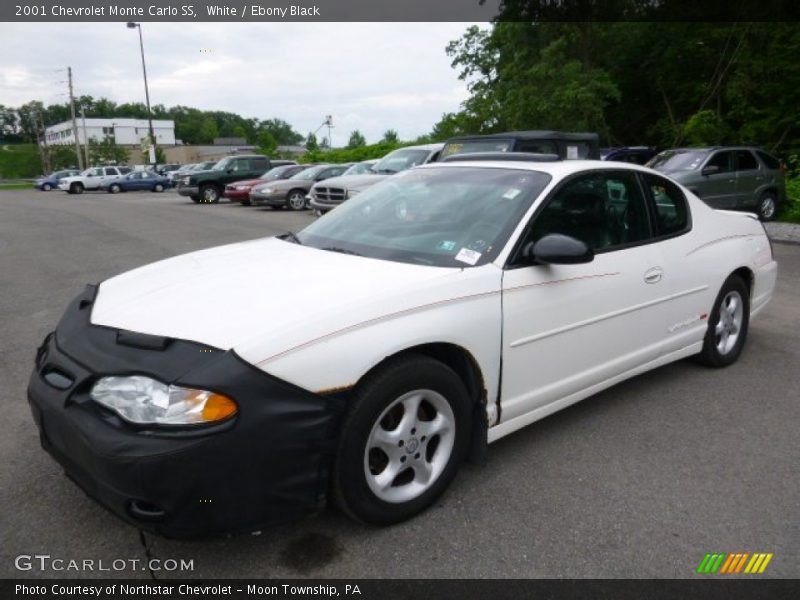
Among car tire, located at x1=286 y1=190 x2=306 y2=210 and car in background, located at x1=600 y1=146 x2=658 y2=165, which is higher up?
car in background, located at x1=600 y1=146 x2=658 y2=165

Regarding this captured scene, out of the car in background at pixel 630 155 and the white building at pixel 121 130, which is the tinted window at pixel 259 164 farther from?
the white building at pixel 121 130

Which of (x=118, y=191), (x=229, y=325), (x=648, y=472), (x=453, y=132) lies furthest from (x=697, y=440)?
(x=118, y=191)

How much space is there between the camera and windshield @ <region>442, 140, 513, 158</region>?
33.6 ft

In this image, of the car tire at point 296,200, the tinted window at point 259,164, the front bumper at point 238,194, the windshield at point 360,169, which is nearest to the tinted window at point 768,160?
the windshield at point 360,169

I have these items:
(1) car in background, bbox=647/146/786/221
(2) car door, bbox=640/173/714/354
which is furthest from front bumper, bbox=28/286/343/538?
(1) car in background, bbox=647/146/786/221

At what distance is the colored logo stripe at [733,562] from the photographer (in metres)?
2.47

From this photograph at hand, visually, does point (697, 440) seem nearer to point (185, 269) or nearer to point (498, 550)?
point (498, 550)

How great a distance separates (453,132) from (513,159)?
26181 millimetres

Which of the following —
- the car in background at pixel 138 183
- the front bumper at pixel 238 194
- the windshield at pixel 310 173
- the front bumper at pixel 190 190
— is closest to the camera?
the windshield at pixel 310 173

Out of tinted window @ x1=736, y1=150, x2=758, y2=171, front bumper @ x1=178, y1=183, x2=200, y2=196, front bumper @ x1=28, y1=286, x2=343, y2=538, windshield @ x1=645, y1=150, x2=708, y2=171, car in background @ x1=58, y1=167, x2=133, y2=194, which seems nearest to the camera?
front bumper @ x1=28, y1=286, x2=343, y2=538

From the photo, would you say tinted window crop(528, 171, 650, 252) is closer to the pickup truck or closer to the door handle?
the door handle

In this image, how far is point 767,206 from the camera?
13.7 meters

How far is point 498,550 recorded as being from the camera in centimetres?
257

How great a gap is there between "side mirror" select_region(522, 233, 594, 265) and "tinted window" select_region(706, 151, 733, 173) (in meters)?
11.2
